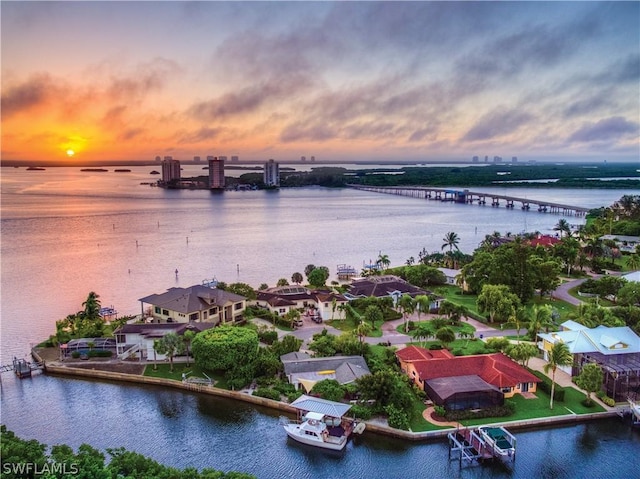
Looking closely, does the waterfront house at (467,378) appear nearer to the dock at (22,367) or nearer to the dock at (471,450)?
the dock at (471,450)

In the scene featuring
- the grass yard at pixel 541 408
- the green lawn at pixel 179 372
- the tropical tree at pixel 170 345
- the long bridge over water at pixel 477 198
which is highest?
the long bridge over water at pixel 477 198

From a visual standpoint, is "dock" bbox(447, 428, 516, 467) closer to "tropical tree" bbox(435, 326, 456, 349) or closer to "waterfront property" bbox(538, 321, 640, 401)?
"waterfront property" bbox(538, 321, 640, 401)

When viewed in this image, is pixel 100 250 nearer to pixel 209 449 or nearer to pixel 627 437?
pixel 209 449

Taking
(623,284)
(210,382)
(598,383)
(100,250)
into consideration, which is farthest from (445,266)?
(100,250)

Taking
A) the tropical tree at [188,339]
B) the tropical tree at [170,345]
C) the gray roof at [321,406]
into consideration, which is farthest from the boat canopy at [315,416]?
the tropical tree at [188,339]

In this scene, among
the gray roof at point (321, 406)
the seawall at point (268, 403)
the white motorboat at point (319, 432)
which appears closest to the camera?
the white motorboat at point (319, 432)

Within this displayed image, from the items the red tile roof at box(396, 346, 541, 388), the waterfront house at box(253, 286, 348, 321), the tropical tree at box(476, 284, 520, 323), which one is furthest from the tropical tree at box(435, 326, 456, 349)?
the waterfront house at box(253, 286, 348, 321)
